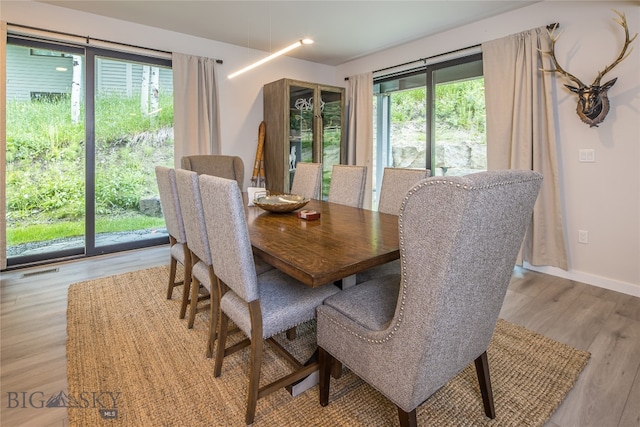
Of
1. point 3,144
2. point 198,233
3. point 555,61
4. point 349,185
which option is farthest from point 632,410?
point 3,144

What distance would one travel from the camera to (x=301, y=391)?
1.63 metres

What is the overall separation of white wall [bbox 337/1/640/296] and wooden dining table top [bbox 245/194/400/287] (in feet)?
6.66

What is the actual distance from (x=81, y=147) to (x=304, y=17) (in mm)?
2632

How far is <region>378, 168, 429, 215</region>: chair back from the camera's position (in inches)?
94.0

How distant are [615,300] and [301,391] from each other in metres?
2.60

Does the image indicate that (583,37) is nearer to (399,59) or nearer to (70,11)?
(399,59)

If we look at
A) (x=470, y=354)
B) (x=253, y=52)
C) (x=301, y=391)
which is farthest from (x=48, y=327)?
(x=253, y=52)

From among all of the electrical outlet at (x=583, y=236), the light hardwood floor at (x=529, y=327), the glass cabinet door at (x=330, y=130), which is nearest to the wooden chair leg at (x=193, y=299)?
the light hardwood floor at (x=529, y=327)

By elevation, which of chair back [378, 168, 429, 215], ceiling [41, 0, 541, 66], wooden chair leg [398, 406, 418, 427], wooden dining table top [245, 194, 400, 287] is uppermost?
ceiling [41, 0, 541, 66]

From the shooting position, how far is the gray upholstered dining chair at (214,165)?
11.5 ft

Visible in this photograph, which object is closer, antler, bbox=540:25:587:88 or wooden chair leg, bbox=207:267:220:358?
wooden chair leg, bbox=207:267:220:358

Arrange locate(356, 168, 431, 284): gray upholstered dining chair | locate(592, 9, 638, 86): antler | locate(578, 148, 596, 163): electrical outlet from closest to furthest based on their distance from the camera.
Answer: locate(356, 168, 431, 284): gray upholstered dining chair
locate(592, 9, 638, 86): antler
locate(578, 148, 596, 163): electrical outlet

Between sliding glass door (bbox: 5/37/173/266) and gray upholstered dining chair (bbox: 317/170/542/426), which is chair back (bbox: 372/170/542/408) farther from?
sliding glass door (bbox: 5/37/173/266)

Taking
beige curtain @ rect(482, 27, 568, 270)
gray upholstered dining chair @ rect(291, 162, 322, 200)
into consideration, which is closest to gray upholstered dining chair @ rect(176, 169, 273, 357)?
gray upholstered dining chair @ rect(291, 162, 322, 200)
